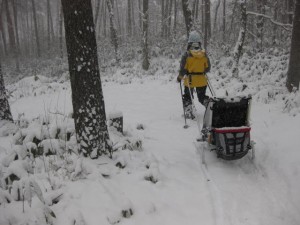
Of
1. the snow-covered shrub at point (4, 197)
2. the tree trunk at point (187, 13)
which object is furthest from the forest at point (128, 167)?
the tree trunk at point (187, 13)

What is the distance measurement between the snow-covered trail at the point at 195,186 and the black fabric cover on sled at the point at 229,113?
0.74 metres

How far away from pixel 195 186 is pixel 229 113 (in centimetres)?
160

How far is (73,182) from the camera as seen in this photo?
4.49 metres

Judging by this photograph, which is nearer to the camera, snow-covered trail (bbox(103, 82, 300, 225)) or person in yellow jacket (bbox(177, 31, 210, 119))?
snow-covered trail (bbox(103, 82, 300, 225))

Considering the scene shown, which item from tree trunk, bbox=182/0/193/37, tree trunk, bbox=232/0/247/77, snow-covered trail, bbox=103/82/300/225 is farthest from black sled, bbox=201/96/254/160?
tree trunk, bbox=232/0/247/77

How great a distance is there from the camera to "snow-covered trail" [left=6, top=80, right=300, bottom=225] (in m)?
4.12

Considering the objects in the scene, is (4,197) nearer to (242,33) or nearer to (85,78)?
(85,78)

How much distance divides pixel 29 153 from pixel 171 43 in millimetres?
19381

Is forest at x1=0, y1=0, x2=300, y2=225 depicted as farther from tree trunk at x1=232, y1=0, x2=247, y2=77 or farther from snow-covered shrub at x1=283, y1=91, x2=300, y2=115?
tree trunk at x1=232, y1=0, x2=247, y2=77

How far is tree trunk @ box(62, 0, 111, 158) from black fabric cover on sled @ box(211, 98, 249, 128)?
2071mm

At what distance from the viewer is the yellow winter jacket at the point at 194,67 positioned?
7.59 meters

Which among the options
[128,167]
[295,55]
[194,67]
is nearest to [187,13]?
[295,55]

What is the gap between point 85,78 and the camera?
4855mm

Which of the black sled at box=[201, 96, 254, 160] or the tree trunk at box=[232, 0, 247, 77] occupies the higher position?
the tree trunk at box=[232, 0, 247, 77]
